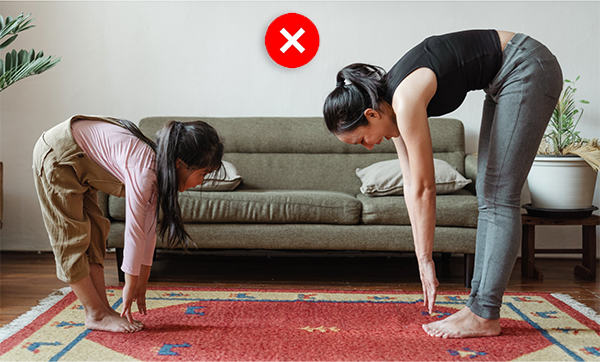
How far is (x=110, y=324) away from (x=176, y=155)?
23.0 inches

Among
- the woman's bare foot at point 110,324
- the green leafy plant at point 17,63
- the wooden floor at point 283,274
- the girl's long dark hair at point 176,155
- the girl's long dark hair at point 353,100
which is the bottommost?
the wooden floor at point 283,274

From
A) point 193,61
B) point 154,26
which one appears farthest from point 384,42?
point 154,26

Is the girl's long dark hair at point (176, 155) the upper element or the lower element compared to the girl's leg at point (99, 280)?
upper

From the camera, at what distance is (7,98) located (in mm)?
2975

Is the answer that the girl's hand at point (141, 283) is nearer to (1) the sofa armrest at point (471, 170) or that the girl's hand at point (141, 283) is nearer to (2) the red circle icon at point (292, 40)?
(1) the sofa armrest at point (471, 170)

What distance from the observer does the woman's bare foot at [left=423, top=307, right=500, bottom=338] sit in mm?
1474

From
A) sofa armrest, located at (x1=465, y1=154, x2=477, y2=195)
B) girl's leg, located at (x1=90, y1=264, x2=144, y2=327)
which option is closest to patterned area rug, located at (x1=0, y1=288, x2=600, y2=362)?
girl's leg, located at (x1=90, y1=264, x2=144, y2=327)

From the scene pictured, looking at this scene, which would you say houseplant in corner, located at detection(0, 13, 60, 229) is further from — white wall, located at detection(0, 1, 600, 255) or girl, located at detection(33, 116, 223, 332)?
girl, located at detection(33, 116, 223, 332)

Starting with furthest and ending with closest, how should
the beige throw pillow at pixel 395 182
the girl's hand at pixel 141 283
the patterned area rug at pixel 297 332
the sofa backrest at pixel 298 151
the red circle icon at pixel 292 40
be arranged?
the red circle icon at pixel 292 40 → the sofa backrest at pixel 298 151 → the beige throw pillow at pixel 395 182 → the girl's hand at pixel 141 283 → the patterned area rug at pixel 297 332

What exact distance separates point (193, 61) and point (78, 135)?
162cm

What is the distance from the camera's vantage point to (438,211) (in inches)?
82.7

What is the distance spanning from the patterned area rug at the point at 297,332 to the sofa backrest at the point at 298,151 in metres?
0.86

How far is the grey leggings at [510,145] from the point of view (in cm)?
134

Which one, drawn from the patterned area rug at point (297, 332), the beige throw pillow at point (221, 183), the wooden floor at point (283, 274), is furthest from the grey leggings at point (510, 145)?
the beige throw pillow at point (221, 183)
